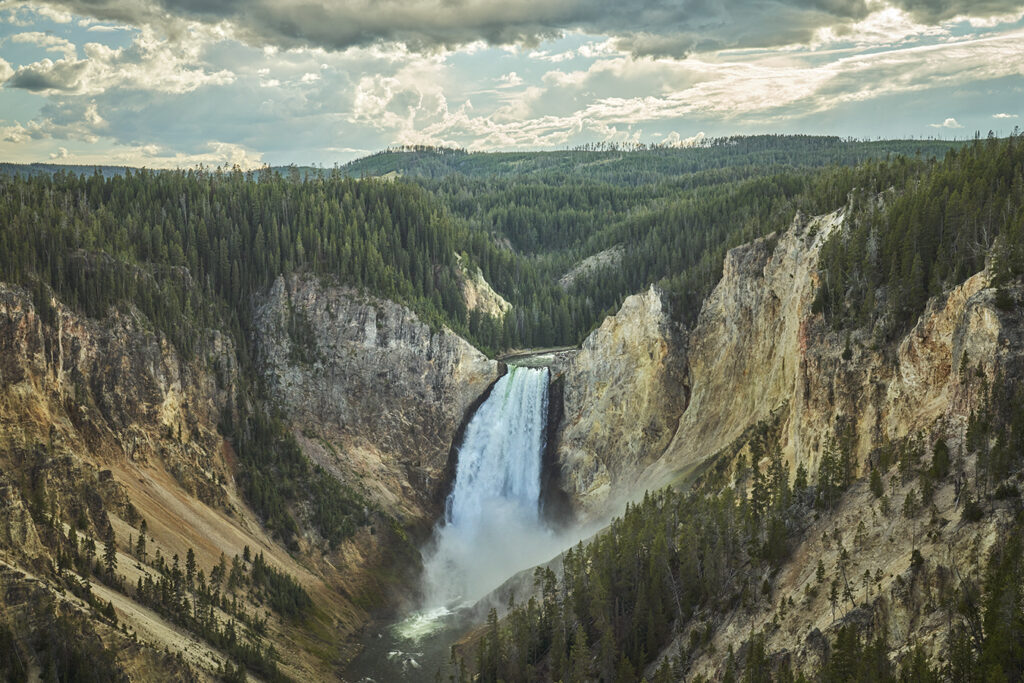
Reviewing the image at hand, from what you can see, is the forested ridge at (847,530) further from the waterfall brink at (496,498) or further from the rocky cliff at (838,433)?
the waterfall brink at (496,498)

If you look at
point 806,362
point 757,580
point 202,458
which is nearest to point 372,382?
point 202,458

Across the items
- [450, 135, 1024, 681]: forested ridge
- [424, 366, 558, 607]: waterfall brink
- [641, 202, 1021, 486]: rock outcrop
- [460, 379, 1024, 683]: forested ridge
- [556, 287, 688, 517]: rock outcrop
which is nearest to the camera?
[460, 379, 1024, 683]: forested ridge

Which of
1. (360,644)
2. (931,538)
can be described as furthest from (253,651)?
(931,538)

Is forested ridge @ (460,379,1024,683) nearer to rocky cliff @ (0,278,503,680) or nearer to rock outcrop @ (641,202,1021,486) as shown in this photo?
rock outcrop @ (641,202,1021,486)

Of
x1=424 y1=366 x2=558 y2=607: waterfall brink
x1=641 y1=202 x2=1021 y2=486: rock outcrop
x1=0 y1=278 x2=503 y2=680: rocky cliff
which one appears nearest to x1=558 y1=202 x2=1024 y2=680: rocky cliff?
x1=641 y1=202 x2=1021 y2=486: rock outcrop

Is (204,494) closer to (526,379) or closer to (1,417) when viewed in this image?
(1,417)

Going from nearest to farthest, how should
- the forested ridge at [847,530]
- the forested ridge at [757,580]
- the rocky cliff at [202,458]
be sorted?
the forested ridge at [757,580]
the forested ridge at [847,530]
the rocky cliff at [202,458]

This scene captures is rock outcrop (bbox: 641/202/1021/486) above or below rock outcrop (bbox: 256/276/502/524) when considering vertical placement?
above

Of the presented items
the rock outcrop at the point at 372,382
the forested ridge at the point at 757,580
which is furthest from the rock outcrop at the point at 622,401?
the forested ridge at the point at 757,580
